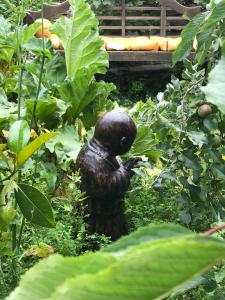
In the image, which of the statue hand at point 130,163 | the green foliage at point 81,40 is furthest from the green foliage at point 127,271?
the green foliage at point 81,40

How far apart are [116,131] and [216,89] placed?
1.73m

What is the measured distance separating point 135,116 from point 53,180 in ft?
2.45

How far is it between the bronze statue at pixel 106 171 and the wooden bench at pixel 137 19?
340 centimetres

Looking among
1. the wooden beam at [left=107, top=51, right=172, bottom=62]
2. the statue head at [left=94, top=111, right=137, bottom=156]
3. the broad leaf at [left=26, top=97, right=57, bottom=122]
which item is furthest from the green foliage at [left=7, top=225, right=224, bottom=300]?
the wooden beam at [left=107, top=51, right=172, bottom=62]

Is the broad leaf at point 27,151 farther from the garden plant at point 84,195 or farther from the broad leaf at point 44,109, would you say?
the broad leaf at point 44,109

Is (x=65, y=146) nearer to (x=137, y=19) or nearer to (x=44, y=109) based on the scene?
(x=44, y=109)

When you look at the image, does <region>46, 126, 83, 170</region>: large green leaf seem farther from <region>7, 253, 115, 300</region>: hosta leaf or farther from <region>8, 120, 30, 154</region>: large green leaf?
<region>7, 253, 115, 300</region>: hosta leaf

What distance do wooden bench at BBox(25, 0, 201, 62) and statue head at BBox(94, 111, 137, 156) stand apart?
3.41 meters

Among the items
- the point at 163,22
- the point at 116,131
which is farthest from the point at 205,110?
the point at 163,22

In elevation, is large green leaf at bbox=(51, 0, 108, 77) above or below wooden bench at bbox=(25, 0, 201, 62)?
above

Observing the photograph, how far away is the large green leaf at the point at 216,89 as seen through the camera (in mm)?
486

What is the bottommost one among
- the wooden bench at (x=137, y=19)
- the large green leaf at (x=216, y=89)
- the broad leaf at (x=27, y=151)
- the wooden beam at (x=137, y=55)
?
the wooden beam at (x=137, y=55)

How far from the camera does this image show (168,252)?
25 centimetres

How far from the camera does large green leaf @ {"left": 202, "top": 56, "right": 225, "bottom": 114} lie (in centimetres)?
49
